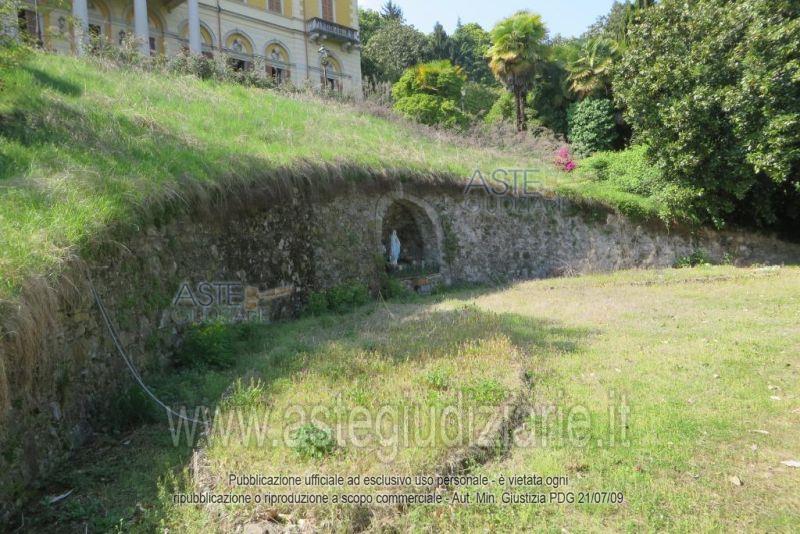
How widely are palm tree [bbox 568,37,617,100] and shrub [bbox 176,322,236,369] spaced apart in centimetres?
2258

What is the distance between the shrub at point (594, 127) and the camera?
2302cm

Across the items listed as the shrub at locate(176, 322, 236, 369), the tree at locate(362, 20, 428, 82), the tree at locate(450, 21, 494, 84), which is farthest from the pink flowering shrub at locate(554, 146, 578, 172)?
the tree at locate(450, 21, 494, 84)

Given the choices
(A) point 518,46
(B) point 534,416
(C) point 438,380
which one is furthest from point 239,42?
(B) point 534,416

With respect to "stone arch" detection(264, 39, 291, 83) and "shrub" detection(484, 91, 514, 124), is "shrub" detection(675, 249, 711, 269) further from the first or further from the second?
"stone arch" detection(264, 39, 291, 83)

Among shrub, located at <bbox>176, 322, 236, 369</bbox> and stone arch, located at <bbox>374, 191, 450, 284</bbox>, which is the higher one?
stone arch, located at <bbox>374, 191, 450, 284</bbox>

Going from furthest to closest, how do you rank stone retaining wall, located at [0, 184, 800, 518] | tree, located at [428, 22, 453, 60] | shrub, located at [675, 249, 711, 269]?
tree, located at [428, 22, 453, 60]
shrub, located at [675, 249, 711, 269]
stone retaining wall, located at [0, 184, 800, 518]

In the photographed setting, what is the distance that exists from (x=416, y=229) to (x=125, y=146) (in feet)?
22.9

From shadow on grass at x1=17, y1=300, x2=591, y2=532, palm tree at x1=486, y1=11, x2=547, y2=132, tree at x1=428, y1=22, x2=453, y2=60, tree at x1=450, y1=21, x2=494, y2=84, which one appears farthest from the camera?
tree at x1=450, y1=21, x2=494, y2=84

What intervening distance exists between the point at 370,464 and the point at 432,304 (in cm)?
591

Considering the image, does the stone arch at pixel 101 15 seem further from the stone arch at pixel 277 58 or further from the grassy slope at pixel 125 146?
the grassy slope at pixel 125 146

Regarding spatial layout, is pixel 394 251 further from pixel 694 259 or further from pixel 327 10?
pixel 327 10

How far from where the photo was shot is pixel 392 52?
34.4 metres

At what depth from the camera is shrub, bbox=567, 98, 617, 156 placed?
75.5 ft

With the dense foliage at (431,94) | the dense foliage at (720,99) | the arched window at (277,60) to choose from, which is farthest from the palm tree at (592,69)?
the arched window at (277,60)
